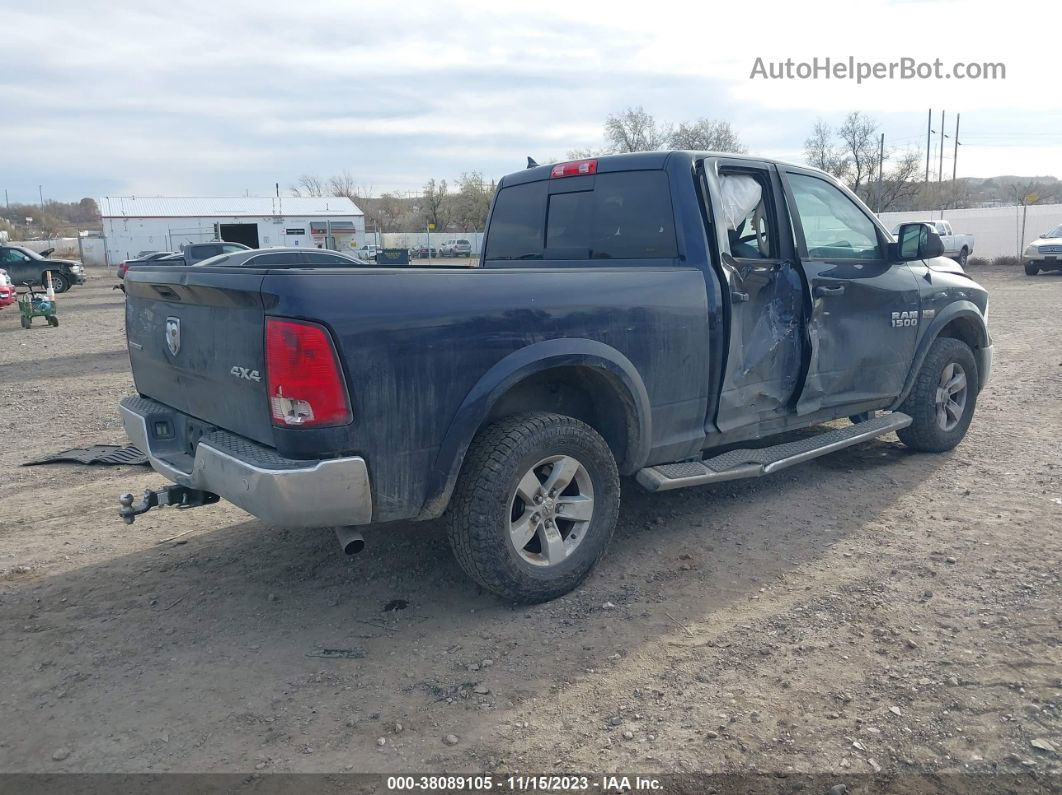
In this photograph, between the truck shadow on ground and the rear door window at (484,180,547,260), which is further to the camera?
the rear door window at (484,180,547,260)

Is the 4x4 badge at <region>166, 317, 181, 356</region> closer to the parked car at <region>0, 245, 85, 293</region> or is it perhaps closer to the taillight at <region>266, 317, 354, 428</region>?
the taillight at <region>266, 317, 354, 428</region>

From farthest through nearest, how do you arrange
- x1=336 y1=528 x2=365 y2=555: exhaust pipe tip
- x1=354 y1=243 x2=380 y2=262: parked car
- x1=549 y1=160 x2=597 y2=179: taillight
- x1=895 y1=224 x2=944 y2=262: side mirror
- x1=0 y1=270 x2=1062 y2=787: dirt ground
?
1. x1=354 y1=243 x2=380 y2=262: parked car
2. x1=895 y1=224 x2=944 y2=262: side mirror
3. x1=549 y1=160 x2=597 y2=179: taillight
4. x1=336 y1=528 x2=365 y2=555: exhaust pipe tip
5. x1=0 y1=270 x2=1062 y2=787: dirt ground

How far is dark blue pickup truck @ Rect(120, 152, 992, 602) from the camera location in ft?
10.7

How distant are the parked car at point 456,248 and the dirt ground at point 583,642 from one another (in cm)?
5440

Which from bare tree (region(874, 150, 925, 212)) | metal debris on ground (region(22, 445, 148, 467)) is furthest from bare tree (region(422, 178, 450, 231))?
metal debris on ground (region(22, 445, 148, 467))

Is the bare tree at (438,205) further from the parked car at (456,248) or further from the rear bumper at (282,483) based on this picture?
the rear bumper at (282,483)

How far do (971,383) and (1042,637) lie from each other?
3.36 meters

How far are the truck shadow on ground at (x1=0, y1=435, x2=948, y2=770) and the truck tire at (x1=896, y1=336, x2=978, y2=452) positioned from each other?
1.03 meters

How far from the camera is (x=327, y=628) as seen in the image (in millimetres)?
3816

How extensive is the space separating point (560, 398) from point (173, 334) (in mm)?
1835

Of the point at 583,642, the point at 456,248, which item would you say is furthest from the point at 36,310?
the point at 456,248

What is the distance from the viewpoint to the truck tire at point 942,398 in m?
6.07

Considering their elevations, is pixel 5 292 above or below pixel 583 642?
above

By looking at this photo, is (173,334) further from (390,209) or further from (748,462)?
(390,209)
